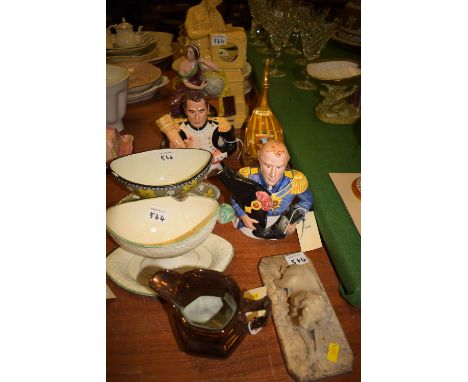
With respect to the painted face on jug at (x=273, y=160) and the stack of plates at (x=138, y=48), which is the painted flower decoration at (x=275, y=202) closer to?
the painted face on jug at (x=273, y=160)

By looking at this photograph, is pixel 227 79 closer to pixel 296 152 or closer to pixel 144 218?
pixel 296 152

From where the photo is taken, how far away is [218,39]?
134 centimetres

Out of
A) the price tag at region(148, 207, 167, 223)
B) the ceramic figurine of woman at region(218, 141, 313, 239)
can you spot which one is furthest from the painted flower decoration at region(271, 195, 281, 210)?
the price tag at region(148, 207, 167, 223)

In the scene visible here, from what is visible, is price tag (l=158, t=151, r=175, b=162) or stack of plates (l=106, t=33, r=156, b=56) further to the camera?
stack of plates (l=106, t=33, r=156, b=56)

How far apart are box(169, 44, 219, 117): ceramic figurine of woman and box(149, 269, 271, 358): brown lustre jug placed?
0.58 m

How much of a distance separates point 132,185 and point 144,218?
0.26 ft

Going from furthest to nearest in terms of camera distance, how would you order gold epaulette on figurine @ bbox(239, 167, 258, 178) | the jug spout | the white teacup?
1. the white teacup
2. gold epaulette on figurine @ bbox(239, 167, 258, 178)
3. the jug spout

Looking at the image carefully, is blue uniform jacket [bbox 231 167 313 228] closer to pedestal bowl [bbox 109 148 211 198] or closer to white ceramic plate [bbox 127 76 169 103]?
pedestal bowl [bbox 109 148 211 198]

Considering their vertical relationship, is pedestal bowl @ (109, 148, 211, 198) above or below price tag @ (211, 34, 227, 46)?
below

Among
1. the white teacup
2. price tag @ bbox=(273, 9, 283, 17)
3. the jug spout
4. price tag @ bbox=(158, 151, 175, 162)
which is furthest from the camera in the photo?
price tag @ bbox=(273, 9, 283, 17)

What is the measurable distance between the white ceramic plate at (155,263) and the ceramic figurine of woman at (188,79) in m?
0.43

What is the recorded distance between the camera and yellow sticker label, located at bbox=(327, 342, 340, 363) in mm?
713

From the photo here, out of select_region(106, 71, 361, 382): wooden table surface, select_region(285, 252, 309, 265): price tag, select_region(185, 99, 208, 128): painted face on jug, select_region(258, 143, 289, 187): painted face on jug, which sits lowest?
select_region(106, 71, 361, 382): wooden table surface

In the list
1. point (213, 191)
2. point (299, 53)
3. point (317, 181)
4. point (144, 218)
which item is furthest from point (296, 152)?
point (299, 53)
